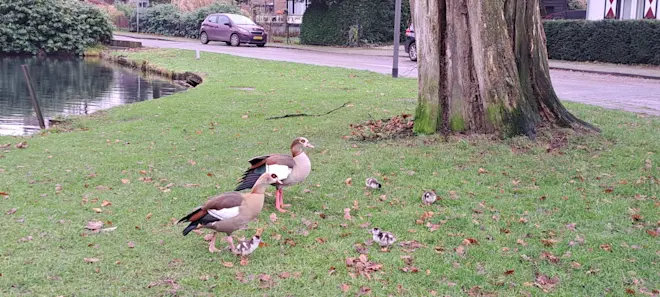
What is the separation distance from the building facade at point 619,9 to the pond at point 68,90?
62.2 ft

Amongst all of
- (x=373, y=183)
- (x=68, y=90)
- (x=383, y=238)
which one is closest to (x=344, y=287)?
(x=383, y=238)

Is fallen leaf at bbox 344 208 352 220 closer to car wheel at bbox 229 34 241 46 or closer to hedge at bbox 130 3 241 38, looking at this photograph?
car wheel at bbox 229 34 241 46

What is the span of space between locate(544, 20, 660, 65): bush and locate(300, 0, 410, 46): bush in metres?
12.7

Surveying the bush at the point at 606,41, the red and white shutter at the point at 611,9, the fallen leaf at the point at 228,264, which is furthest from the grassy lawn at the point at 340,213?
the red and white shutter at the point at 611,9

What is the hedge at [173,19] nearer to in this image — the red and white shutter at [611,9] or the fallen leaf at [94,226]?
the red and white shutter at [611,9]

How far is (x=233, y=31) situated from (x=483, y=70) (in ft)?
99.7

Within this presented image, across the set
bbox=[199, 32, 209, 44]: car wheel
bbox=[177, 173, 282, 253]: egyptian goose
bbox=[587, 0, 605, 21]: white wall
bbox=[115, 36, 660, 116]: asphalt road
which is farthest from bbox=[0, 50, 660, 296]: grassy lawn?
bbox=[199, 32, 209, 44]: car wheel

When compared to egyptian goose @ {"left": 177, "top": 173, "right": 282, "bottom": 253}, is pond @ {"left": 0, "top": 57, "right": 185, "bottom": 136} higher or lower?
lower

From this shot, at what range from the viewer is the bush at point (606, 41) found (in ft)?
82.0

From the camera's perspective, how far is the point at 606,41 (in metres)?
26.4

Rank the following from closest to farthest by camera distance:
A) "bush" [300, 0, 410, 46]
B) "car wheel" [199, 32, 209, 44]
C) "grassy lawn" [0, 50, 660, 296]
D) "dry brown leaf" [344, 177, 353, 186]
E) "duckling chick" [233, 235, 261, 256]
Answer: "grassy lawn" [0, 50, 660, 296], "duckling chick" [233, 235, 261, 256], "dry brown leaf" [344, 177, 353, 186], "bush" [300, 0, 410, 46], "car wheel" [199, 32, 209, 44]

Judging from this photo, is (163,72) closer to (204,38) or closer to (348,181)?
(204,38)

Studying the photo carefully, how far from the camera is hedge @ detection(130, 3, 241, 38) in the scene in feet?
163

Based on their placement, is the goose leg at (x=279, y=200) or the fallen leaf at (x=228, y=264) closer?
the fallen leaf at (x=228, y=264)
